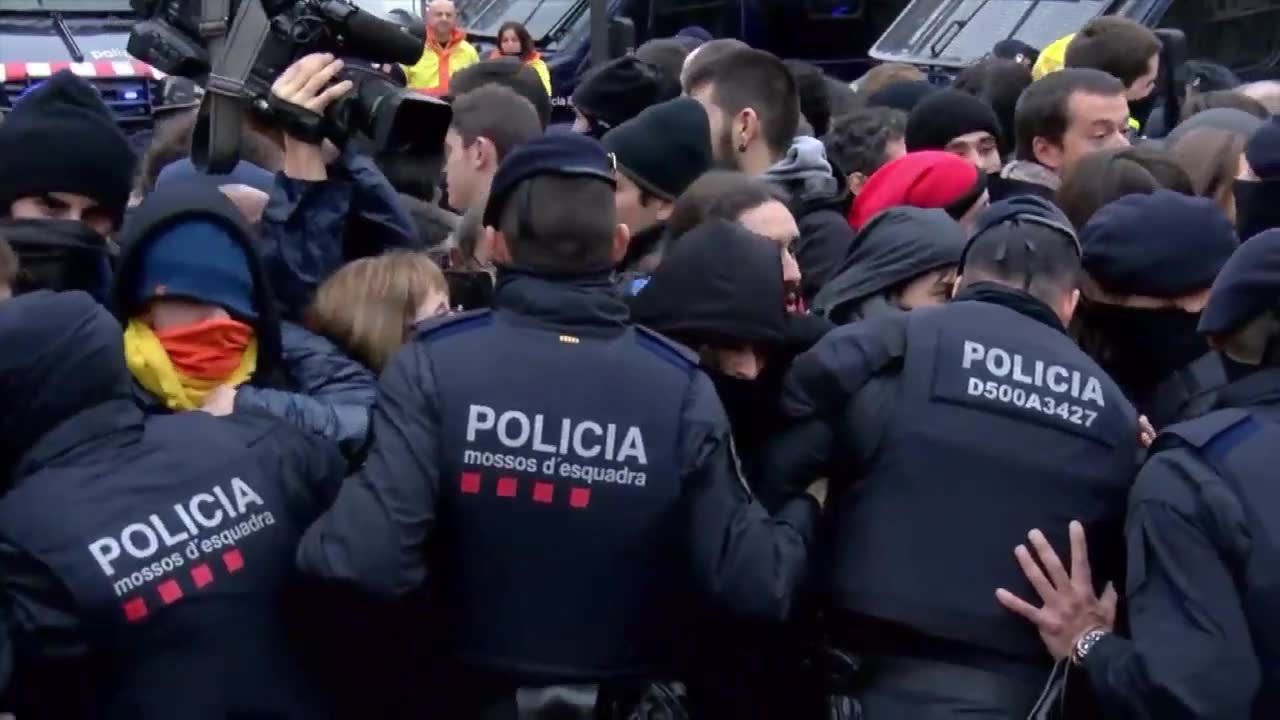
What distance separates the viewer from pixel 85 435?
285 centimetres

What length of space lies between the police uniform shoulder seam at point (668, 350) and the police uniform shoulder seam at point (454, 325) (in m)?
0.25

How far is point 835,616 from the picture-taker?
3207mm

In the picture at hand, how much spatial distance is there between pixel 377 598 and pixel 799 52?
1047 cm

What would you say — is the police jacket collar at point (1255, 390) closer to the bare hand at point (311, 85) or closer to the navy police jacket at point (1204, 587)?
the navy police jacket at point (1204, 587)

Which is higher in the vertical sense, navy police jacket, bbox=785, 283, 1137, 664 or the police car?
navy police jacket, bbox=785, 283, 1137, 664

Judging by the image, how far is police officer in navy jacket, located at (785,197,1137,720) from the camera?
122 inches

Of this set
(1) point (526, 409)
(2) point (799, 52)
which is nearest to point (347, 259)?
(1) point (526, 409)

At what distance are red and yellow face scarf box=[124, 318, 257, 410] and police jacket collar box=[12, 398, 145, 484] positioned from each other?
0.22 m

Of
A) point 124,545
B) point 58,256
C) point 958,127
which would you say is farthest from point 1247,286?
point 958,127

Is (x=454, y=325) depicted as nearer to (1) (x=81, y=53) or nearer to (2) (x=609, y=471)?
(2) (x=609, y=471)

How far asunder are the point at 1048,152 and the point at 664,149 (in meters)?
1.56

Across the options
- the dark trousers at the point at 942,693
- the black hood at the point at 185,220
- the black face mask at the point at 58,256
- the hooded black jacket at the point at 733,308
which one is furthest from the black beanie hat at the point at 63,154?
the dark trousers at the point at 942,693

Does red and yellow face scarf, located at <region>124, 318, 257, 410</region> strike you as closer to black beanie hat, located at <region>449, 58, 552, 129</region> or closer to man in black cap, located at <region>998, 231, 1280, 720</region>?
man in black cap, located at <region>998, 231, 1280, 720</region>

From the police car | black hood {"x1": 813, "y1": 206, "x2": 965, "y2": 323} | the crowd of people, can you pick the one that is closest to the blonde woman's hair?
the crowd of people
